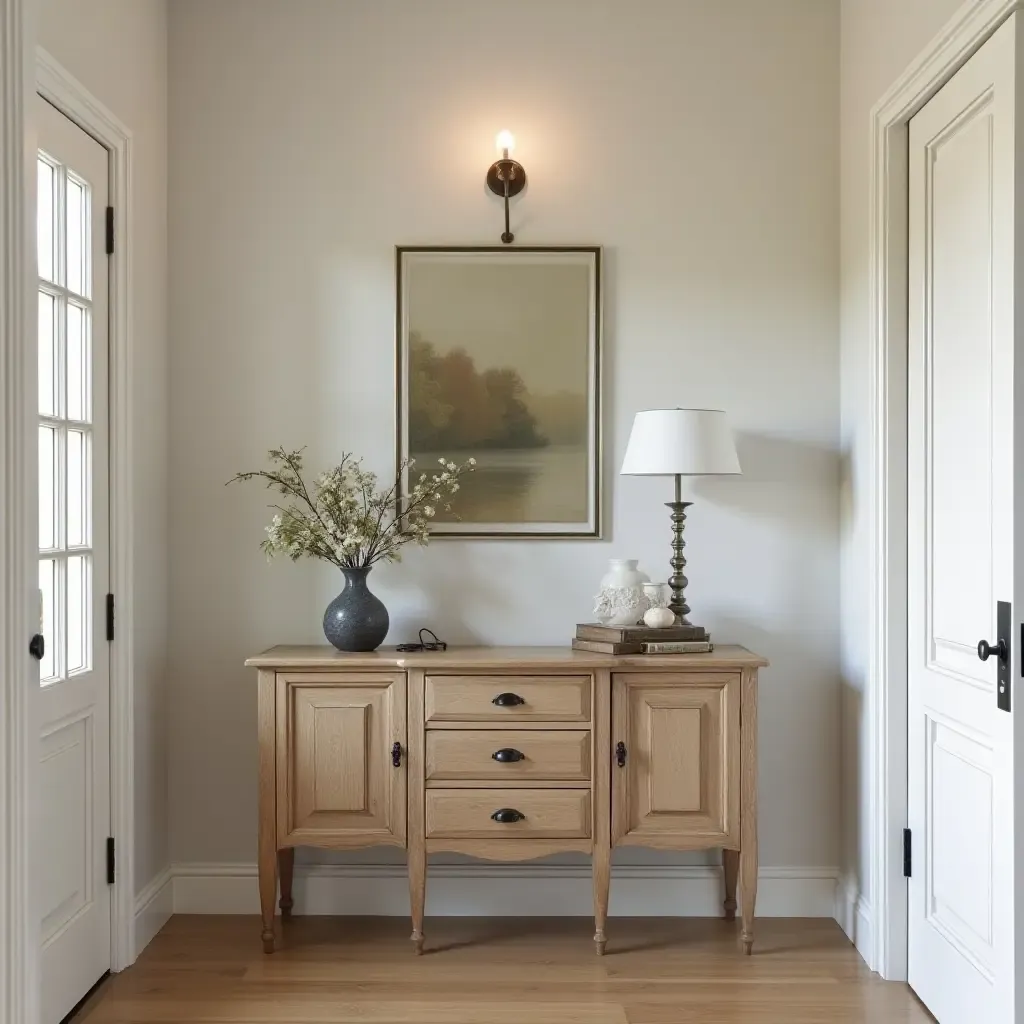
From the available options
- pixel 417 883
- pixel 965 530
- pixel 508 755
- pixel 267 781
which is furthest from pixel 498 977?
pixel 965 530

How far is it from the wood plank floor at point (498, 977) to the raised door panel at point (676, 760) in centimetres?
36

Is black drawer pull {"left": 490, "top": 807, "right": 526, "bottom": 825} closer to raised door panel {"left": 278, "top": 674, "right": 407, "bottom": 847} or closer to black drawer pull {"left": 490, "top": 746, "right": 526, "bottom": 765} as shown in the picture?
black drawer pull {"left": 490, "top": 746, "right": 526, "bottom": 765}

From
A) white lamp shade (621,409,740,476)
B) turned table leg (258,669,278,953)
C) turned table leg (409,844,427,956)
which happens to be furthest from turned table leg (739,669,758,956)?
turned table leg (258,669,278,953)

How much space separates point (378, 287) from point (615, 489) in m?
0.99


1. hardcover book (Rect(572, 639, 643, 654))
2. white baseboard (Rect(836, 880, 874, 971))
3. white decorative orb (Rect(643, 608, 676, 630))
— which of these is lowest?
white baseboard (Rect(836, 880, 874, 971))

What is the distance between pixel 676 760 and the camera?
3004 millimetres

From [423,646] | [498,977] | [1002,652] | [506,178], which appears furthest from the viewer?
[506,178]

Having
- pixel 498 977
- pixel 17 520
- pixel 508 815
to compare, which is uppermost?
pixel 17 520

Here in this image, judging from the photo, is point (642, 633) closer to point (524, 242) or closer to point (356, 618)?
point (356, 618)

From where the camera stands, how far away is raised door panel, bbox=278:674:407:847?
119 inches

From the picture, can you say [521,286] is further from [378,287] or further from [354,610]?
[354,610]

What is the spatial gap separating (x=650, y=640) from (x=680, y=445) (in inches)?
22.2

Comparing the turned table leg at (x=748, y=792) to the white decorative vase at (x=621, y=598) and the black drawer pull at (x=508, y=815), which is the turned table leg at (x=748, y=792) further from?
the black drawer pull at (x=508, y=815)

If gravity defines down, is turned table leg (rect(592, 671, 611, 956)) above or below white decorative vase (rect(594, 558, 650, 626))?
below
